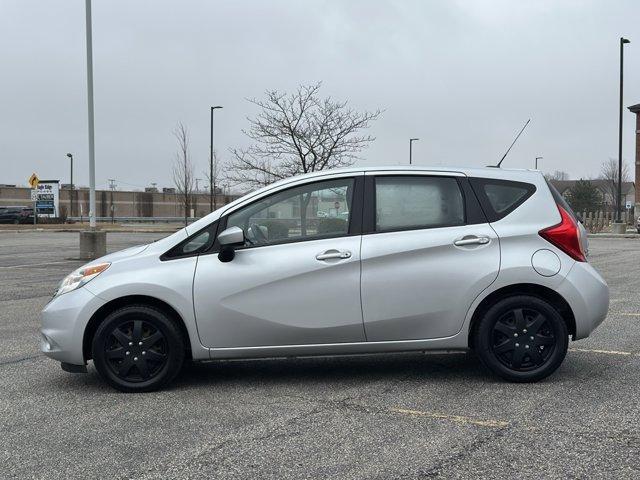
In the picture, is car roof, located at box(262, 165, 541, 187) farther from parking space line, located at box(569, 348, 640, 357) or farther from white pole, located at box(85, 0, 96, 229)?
white pole, located at box(85, 0, 96, 229)

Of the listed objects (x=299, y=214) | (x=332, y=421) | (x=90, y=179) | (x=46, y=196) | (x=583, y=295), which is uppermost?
(x=46, y=196)

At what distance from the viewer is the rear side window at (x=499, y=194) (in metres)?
5.38

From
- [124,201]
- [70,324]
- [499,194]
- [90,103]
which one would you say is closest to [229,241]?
[70,324]

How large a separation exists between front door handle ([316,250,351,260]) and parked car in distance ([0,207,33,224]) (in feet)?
173

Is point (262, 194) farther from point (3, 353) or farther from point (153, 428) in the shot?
point (3, 353)

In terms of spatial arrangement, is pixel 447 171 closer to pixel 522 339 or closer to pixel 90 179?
pixel 522 339

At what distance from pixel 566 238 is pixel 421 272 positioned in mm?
1162

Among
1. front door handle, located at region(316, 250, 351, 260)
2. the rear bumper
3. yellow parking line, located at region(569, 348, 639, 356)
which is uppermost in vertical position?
front door handle, located at region(316, 250, 351, 260)

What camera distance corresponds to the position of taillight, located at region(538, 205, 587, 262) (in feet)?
17.3

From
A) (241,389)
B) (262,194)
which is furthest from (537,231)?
(241,389)

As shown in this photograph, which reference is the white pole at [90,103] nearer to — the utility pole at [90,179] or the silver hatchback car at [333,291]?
the utility pole at [90,179]

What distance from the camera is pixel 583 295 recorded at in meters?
5.24

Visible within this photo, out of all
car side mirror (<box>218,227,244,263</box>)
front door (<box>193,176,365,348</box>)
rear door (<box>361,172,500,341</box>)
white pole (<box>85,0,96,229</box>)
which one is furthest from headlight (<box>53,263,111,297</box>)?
white pole (<box>85,0,96,229</box>)

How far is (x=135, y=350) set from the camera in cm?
513
